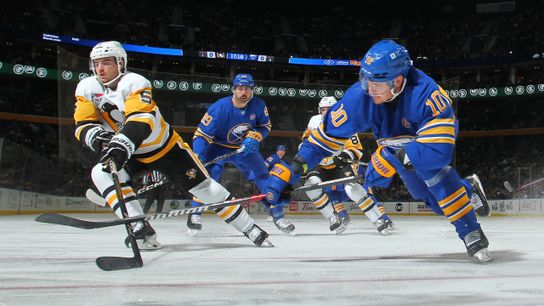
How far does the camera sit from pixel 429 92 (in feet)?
9.32

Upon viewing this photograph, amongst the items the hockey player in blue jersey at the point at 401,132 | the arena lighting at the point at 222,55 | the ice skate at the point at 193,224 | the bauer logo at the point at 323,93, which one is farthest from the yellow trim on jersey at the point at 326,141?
the arena lighting at the point at 222,55

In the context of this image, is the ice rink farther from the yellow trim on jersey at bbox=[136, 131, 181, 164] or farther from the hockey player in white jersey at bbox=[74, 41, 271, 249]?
the yellow trim on jersey at bbox=[136, 131, 181, 164]

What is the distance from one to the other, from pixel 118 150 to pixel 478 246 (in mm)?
1830

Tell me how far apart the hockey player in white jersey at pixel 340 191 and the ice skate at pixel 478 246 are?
2512 millimetres

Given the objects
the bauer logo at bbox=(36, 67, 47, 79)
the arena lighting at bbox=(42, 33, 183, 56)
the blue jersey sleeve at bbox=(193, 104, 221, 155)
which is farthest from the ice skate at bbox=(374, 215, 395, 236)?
the arena lighting at bbox=(42, 33, 183, 56)

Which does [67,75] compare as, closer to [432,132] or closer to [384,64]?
[384,64]

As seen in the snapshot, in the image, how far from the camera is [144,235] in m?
3.39

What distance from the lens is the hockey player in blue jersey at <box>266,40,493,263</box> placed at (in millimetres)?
2727

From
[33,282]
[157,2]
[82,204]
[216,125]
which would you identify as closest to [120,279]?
[33,282]

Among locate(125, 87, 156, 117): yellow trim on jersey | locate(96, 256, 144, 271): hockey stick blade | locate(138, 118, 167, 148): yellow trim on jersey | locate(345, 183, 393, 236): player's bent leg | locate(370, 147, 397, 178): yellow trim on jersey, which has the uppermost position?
locate(125, 87, 156, 117): yellow trim on jersey

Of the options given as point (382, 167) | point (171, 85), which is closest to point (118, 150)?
point (382, 167)

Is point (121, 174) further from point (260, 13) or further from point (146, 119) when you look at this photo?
point (260, 13)

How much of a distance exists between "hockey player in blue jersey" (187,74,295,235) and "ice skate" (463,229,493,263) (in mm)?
3426

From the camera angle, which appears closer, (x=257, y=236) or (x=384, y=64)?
(x=384, y=64)
